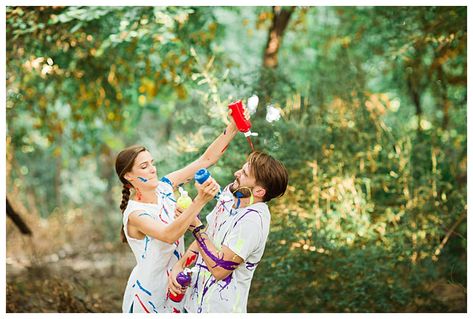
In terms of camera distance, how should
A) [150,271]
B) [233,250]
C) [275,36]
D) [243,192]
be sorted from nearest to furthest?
[233,250] → [243,192] → [150,271] → [275,36]

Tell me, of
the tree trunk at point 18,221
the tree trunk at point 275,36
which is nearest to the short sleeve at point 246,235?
the tree trunk at point 18,221

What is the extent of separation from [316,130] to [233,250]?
222 cm

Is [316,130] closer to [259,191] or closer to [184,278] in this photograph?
[259,191]

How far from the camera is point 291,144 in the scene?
4.59m

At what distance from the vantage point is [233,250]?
100 inches

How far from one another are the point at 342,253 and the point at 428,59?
7.13 ft

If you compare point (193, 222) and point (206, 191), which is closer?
point (206, 191)

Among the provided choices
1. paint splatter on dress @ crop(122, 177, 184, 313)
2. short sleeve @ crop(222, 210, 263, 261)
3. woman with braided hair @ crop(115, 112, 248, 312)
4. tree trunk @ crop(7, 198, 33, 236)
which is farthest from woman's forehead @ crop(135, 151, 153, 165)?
tree trunk @ crop(7, 198, 33, 236)

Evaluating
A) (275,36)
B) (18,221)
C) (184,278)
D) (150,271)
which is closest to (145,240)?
(150,271)

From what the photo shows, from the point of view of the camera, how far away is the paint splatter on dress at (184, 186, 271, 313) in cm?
257

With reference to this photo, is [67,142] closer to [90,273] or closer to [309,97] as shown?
[90,273]

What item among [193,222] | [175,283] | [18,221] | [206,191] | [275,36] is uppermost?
[275,36]

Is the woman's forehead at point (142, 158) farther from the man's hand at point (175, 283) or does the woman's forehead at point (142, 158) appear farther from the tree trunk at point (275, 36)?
the tree trunk at point (275, 36)

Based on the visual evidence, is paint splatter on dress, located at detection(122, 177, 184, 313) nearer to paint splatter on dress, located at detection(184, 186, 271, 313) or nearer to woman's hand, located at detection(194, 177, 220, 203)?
paint splatter on dress, located at detection(184, 186, 271, 313)
